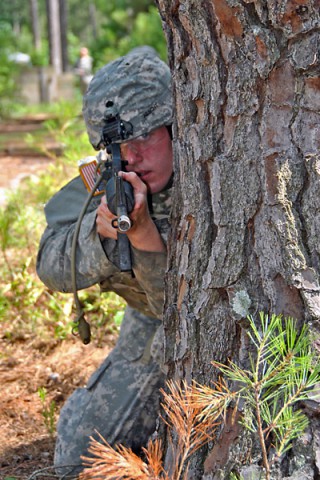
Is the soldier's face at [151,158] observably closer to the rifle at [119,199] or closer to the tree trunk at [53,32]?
the rifle at [119,199]

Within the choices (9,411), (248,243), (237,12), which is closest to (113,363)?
(9,411)

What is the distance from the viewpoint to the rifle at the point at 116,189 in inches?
93.4

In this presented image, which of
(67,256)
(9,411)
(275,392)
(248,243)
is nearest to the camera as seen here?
(275,392)

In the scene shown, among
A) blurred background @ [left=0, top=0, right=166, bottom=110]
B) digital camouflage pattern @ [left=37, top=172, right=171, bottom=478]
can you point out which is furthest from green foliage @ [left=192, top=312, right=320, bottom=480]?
blurred background @ [left=0, top=0, right=166, bottom=110]

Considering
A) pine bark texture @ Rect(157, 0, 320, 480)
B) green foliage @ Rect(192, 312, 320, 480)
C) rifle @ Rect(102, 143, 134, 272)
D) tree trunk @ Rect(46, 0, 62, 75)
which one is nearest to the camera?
green foliage @ Rect(192, 312, 320, 480)

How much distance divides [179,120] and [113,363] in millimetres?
1558

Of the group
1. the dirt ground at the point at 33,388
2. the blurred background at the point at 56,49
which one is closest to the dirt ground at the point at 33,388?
the dirt ground at the point at 33,388

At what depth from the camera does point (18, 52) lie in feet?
89.6

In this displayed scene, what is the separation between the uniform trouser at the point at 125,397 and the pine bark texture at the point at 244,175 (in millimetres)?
1237

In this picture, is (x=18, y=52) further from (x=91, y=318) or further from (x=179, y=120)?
(x=179, y=120)

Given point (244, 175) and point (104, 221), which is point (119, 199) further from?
point (244, 175)

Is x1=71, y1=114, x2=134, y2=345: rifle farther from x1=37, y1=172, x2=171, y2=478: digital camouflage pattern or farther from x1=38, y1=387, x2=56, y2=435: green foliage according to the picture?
x1=38, y1=387, x2=56, y2=435: green foliage

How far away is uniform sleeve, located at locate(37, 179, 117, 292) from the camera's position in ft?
9.04

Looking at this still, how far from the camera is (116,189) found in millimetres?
2400
